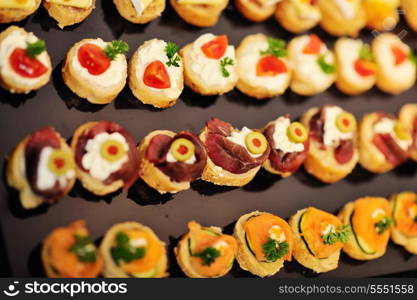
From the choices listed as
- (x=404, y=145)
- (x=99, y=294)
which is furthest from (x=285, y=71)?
(x=99, y=294)

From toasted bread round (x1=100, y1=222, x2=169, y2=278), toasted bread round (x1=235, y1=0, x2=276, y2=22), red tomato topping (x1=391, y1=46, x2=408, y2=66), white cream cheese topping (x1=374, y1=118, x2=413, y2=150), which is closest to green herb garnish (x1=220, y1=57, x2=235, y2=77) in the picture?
toasted bread round (x1=235, y1=0, x2=276, y2=22)

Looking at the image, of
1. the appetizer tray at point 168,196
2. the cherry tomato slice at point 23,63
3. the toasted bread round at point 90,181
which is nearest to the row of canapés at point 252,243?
the appetizer tray at point 168,196

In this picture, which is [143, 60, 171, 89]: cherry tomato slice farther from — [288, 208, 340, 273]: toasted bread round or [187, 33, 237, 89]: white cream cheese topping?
[288, 208, 340, 273]: toasted bread round

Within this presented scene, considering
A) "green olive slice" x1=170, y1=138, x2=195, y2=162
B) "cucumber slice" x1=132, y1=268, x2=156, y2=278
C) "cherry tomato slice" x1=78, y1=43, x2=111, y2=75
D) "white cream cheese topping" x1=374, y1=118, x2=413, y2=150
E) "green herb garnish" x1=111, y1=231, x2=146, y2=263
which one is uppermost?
"cherry tomato slice" x1=78, y1=43, x2=111, y2=75

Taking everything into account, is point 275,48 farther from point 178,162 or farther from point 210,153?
point 178,162

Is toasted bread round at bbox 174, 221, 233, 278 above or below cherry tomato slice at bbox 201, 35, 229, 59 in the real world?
below

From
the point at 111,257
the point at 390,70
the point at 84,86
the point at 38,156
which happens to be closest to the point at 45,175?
the point at 38,156
